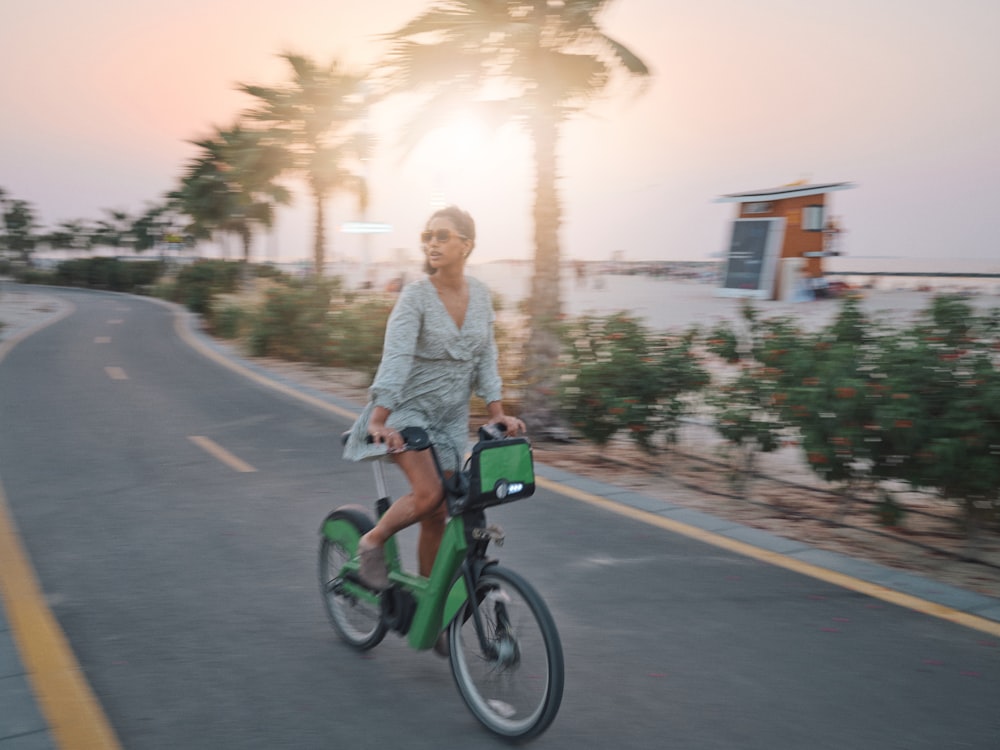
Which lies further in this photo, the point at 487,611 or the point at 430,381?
the point at 430,381

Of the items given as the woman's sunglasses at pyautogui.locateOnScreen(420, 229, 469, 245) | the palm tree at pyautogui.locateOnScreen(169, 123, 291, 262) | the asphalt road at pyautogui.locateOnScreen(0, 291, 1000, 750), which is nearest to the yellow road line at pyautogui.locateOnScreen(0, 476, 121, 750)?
the asphalt road at pyautogui.locateOnScreen(0, 291, 1000, 750)

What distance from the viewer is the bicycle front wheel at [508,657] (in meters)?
3.11

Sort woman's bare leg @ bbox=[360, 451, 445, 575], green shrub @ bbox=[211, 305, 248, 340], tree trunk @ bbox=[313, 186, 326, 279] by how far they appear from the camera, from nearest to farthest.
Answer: woman's bare leg @ bbox=[360, 451, 445, 575] < green shrub @ bbox=[211, 305, 248, 340] < tree trunk @ bbox=[313, 186, 326, 279]

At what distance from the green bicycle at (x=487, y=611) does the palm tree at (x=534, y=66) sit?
21.8 feet

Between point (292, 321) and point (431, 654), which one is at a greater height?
point (431, 654)

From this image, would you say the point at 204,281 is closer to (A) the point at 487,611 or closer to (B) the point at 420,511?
(B) the point at 420,511

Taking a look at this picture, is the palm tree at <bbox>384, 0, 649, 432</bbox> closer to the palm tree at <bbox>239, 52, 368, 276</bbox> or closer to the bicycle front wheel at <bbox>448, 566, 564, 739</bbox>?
the bicycle front wheel at <bbox>448, 566, 564, 739</bbox>

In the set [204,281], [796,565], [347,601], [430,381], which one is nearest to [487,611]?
[430,381]

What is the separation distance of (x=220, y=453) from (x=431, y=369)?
588 centimetres

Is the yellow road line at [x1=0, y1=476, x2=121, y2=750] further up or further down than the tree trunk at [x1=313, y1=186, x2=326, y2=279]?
further down

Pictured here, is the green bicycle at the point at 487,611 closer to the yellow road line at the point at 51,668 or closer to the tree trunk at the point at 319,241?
the yellow road line at the point at 51,668

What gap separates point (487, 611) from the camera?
3363 millimetres

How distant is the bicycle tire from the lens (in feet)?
13.3

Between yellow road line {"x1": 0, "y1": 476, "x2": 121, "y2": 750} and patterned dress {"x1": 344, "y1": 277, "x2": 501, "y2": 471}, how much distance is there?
1.40 metres
